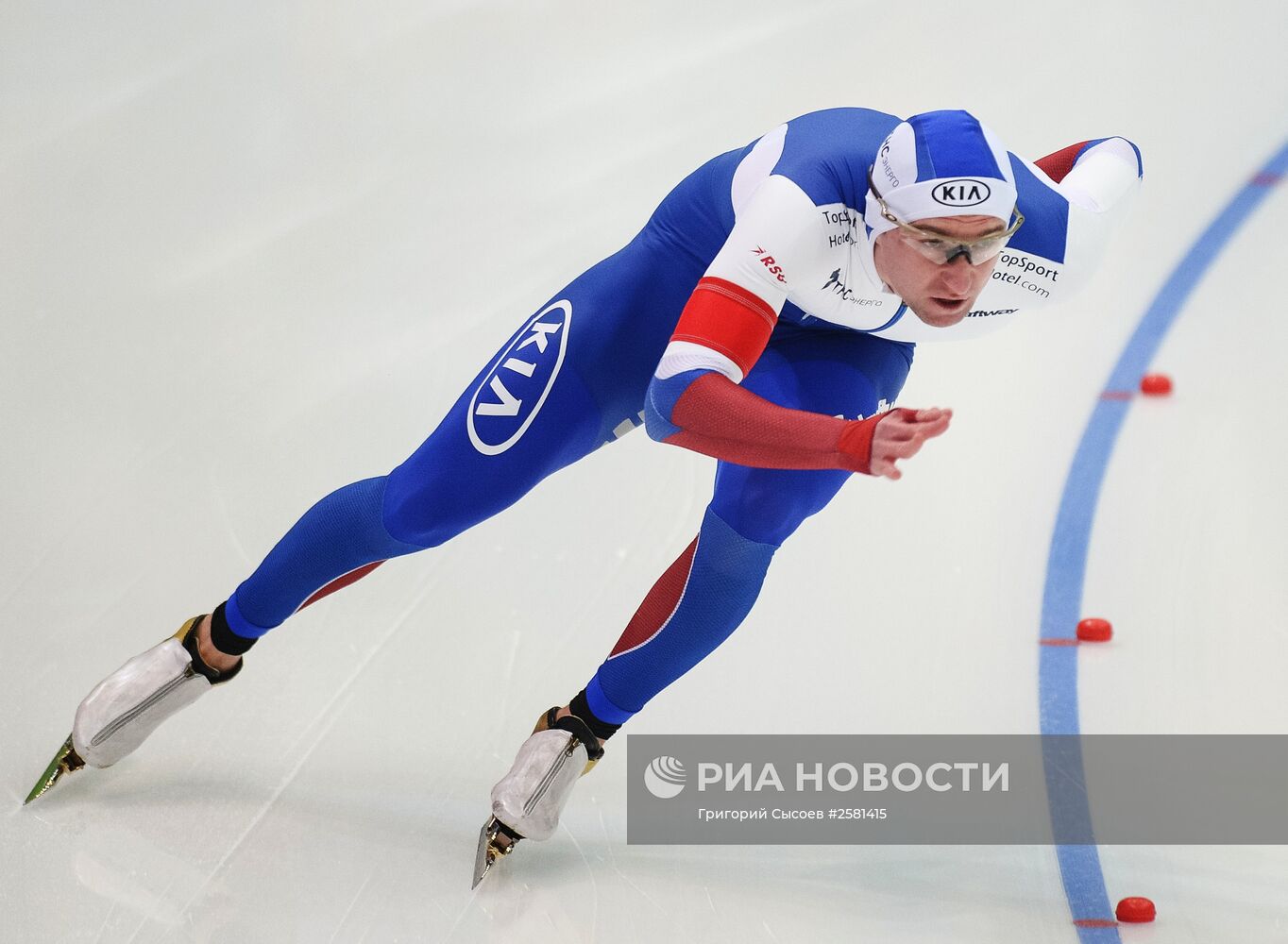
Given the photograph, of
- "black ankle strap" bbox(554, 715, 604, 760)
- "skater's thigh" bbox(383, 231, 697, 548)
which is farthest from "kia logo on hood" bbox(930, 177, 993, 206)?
"black ankle strap" bbox(554, 715, 604, 760)

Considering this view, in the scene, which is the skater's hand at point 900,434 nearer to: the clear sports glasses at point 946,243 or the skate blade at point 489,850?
the clear sports glasses at point 946,243

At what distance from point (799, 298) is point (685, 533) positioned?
128 cm

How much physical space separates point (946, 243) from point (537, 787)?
45.0 inches

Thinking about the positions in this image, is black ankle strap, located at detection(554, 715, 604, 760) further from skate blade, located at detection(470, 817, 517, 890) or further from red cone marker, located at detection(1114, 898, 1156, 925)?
red cone marker, located at detection(1114, 898, 1156, 925)

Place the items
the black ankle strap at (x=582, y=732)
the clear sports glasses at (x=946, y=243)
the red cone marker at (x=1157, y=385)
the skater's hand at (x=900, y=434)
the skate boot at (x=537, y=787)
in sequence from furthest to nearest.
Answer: the red cone marker at (x=1157, y=385) → the black ankle strap at (x=582, y=732) → the skate boot at (x=537, y=787) → the clear sports glasses at (x=946, y=243) → the skater's hand at (x=900, y=434)

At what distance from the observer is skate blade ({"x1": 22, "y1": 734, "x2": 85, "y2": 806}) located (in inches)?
99.9

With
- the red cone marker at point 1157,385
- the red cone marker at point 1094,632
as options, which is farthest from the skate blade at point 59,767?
the red cone marker at point 1157,385

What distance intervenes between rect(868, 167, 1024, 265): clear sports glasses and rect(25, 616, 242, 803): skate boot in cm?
146

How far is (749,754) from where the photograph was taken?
298 cm

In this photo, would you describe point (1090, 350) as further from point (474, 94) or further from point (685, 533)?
point (474, 94)

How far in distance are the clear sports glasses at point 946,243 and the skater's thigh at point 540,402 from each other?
0.49 m

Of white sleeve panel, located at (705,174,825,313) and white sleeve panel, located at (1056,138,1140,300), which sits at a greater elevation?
white sleeve panel, located at (1056,138,1140,300)

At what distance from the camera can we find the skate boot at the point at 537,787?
8.04 feet

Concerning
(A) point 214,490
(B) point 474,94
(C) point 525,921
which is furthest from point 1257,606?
(B) point 474,94
